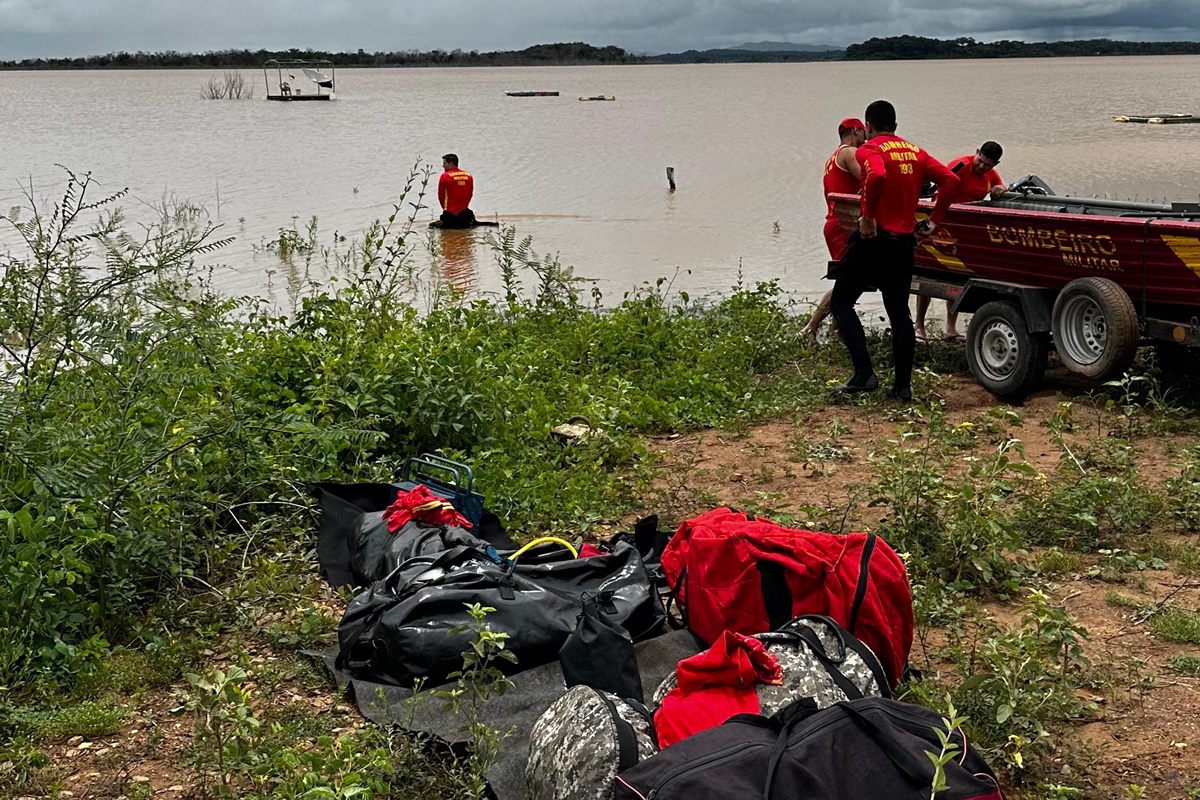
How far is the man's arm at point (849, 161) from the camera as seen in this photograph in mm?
9602

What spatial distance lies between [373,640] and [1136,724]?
109 inches

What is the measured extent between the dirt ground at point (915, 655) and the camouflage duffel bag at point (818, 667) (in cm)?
73

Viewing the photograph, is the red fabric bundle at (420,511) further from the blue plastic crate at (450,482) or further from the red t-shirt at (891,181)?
the red t-shirt at (891,181)

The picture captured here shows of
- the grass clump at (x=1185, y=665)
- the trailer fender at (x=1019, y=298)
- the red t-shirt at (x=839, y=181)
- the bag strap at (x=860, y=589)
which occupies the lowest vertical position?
the grass clump at (x=1185, y=665)

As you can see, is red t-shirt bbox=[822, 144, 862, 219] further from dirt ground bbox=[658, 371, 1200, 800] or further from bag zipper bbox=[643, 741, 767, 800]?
bag zipper bbox=[643, 741, 767, 800]

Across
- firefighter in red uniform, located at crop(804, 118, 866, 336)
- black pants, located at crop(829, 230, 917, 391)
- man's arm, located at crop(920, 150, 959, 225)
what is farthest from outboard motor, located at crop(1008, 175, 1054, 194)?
black pants, located at crop(829, 230, 917, 391)

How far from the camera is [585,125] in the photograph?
48.9 metres

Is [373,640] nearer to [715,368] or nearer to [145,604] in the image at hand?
[145,604]

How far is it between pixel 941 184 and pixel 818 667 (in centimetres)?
569

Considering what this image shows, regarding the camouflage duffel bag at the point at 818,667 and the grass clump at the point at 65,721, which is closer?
the camouflage duffel bag at the point at 818,667

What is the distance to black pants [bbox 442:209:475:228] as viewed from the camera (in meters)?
18.2

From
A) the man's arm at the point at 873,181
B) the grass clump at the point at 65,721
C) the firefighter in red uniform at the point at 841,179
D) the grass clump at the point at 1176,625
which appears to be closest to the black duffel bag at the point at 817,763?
the grass clump at the point at 1176,625

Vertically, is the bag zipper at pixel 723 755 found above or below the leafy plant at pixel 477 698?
above

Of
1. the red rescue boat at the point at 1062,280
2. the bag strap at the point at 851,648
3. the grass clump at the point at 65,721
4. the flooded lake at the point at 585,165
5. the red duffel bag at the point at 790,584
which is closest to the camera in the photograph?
the bag strap at the point at 851,648
